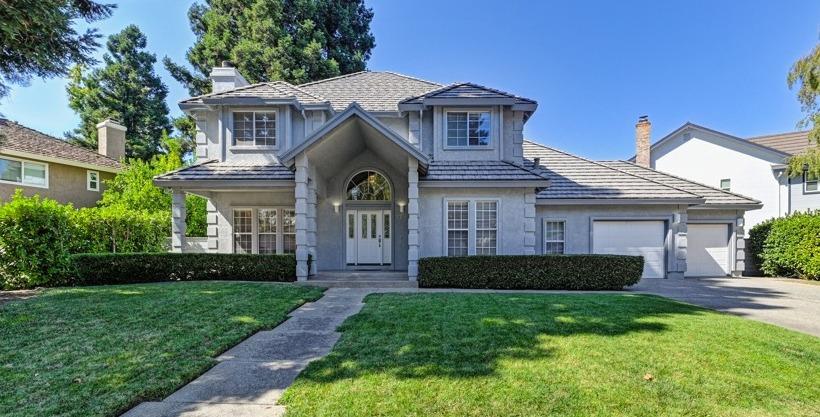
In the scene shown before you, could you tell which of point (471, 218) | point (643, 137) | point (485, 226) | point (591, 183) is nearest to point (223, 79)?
point (471, 218)

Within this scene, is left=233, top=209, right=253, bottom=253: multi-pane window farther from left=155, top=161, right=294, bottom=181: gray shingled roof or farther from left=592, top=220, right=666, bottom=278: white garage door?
left=592, top=220, right=666, bottom=278: white garage door

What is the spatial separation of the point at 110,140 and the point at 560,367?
30.5m

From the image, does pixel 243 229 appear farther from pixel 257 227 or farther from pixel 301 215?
pixel 301 215

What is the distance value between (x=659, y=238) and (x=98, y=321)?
667 inches

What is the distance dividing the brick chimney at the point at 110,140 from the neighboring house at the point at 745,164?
32.8 metres

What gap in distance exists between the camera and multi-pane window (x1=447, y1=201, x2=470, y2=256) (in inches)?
475

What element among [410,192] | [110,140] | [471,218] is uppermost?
[110,140]

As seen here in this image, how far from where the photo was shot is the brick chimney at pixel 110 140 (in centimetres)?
2422

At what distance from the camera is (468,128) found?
13.1m

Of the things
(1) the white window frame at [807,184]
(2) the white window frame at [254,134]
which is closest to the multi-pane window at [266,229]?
(2) the white window frame at [254,134]

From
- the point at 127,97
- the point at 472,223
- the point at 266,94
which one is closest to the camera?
the point at 472,223

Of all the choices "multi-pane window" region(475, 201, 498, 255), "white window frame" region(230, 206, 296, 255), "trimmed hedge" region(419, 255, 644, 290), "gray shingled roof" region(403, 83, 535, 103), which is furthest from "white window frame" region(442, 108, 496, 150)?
"white window frame" region(230, 206, 296, 255)

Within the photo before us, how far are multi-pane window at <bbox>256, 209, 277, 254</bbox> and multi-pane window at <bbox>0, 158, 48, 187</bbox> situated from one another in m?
14.8

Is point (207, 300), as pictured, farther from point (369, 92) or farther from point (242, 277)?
point (369, 92)
